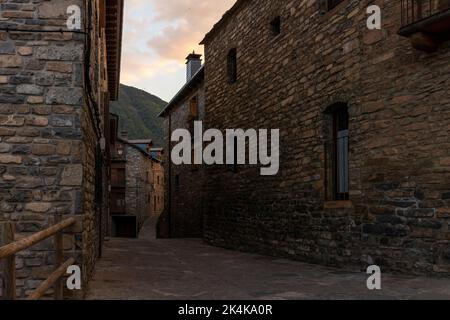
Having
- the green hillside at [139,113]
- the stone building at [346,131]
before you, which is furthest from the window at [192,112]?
the green hillside at [139,113]

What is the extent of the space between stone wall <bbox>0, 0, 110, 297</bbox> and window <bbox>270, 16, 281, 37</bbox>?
21.7ft

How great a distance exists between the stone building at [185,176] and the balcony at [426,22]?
11.9 metres

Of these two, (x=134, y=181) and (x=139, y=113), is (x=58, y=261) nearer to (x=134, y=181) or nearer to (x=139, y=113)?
(x=134, y=181)

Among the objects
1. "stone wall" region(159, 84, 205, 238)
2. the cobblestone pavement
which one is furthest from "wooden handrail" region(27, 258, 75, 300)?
"stone wall" region(159, 84, 205, 238)

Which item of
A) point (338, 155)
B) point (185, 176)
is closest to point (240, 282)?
point (338, 155)

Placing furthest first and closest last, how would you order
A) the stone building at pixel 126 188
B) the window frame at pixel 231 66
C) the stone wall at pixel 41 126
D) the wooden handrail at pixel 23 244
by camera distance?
the stone building at pixel 126 188
the window frame at pixel 231 66
the stone wall at pixel 41 126
the wooden handrail at pixel 23 244

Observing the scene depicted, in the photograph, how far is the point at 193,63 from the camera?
87.0 feet

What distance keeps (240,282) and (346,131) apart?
3.50m

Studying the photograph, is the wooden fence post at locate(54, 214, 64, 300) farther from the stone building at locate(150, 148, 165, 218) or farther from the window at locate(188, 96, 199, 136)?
the stone building at locate(150, 148, 165, 218)

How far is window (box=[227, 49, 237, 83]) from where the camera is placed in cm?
1451

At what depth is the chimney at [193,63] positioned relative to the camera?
86.4ft

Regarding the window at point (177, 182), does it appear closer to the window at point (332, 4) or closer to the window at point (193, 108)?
the window at point (193, 108)
